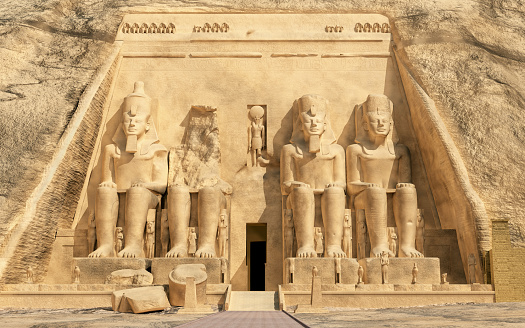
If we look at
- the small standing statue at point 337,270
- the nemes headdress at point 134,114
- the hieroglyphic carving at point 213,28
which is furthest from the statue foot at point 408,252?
the hieroglyphic carving at point 213,28

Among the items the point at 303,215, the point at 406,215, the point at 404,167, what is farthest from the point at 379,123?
the point at 303,215

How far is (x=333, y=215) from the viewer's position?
9.01 m

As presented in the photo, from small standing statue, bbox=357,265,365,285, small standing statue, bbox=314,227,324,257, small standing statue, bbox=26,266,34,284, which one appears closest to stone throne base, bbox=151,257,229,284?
small standing statue, bbox=314,227,324,257

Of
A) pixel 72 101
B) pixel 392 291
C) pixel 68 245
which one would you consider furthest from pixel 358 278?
pixel 72 101

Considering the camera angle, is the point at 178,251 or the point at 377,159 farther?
the point at 377,159

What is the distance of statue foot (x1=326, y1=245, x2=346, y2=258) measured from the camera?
8.71 meters

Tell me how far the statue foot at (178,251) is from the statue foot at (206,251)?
19 centimetres

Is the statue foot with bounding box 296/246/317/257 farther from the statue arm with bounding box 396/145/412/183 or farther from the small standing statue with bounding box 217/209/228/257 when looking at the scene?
the statue arm with bounding box 396/145/412/183

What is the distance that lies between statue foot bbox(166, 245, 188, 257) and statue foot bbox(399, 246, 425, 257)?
2753 millimetres

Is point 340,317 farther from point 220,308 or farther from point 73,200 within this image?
point 73,200

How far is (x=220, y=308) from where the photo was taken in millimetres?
7684

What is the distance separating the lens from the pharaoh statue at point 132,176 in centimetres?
902

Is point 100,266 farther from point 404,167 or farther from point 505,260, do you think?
point 505,260

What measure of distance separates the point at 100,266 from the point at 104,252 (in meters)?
0.35
